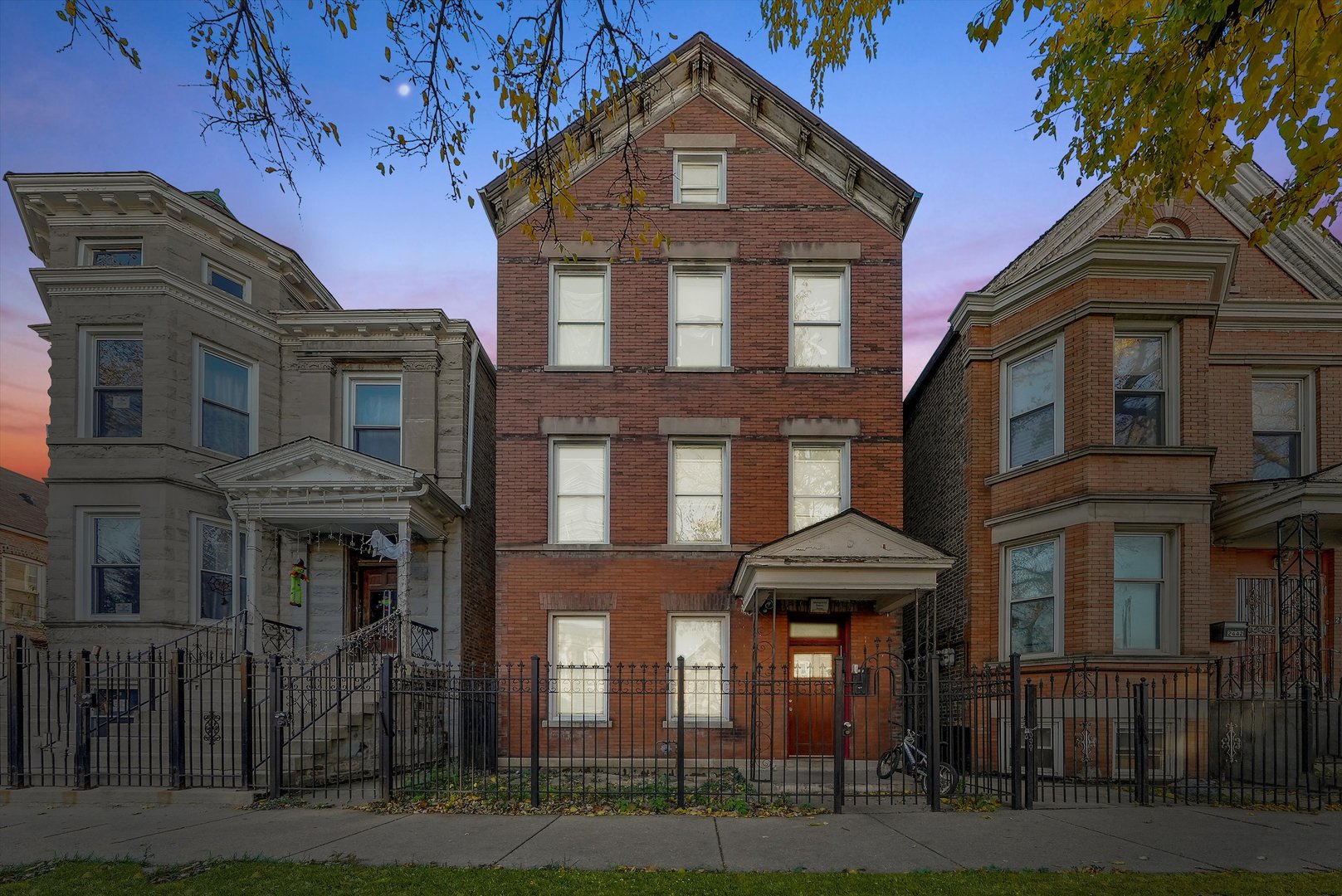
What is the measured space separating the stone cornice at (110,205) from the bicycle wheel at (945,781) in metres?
15.4

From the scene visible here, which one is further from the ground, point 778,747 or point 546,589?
point 546,589

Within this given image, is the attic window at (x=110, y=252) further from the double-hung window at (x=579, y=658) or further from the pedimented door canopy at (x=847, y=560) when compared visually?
the pedimented door canopy at (x=847, y=560)

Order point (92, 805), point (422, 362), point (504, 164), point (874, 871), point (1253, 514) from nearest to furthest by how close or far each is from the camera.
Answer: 1. point (504, 164)
2. point (874, 871)
3. point (92, 805)
4. point (1253, 514)
5. point (422, 362)

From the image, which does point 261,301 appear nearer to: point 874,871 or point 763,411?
point 763,411

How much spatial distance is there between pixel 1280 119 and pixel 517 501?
1275cm

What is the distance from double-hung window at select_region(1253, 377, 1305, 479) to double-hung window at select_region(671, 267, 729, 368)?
9.95 m

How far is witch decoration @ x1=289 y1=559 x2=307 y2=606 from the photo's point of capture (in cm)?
1658

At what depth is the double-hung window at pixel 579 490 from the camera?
15914 millimetres

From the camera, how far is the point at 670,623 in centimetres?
1556

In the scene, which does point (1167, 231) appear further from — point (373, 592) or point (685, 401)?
point (373, 592)

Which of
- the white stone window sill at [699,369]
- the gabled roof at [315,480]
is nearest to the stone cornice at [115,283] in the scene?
the gabled roof at [315,480]

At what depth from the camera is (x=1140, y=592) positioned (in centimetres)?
1388

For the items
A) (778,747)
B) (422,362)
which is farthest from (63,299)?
(778,747)

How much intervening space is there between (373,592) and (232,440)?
4110 mm
